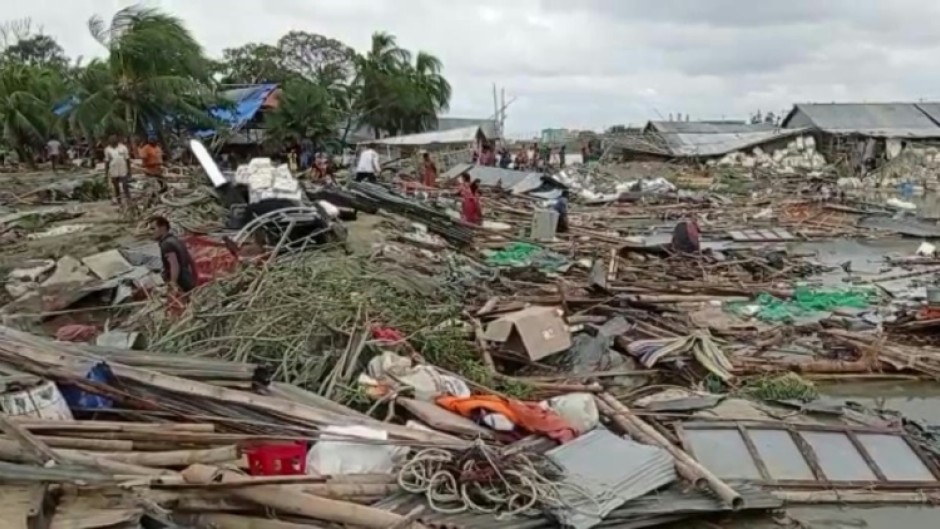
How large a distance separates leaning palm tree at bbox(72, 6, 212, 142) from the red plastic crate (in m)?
16.6

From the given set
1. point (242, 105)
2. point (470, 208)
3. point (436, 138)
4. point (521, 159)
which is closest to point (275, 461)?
point (470, 208)

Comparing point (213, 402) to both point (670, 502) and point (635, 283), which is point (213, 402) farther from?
point (635, 283)

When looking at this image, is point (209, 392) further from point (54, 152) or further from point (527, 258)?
point (54, 152)

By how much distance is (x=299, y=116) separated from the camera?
33844mm

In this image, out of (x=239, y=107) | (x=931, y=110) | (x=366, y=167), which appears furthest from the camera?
(x=931, y=110)

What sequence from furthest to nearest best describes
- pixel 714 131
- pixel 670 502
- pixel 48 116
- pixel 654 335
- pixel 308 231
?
pixel 714 131 → pixel 48 116 → pixel 308 231 → pixel 654 335 → pixel 670 502

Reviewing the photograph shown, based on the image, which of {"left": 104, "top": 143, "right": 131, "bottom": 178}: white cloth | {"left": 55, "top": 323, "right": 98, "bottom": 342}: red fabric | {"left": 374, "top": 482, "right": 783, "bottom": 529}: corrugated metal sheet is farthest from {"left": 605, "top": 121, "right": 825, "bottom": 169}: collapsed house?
{"left": 374, "top": 482, "right": 783, "bottom": 529}: corrugated metal sheet

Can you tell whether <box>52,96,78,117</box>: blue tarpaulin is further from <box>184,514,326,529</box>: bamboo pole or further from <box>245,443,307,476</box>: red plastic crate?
<box>184,514,326,529</box>: bamboo pole

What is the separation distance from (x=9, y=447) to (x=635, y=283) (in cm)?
980

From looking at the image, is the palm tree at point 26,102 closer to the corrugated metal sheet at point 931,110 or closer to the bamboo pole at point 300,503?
the bamboo pole at point 300,503

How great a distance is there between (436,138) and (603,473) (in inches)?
1357

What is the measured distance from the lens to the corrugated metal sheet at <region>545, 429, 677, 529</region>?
18.9ft

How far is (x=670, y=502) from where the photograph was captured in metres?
6.01

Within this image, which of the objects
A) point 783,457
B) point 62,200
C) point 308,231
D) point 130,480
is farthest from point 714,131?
point 130,480
